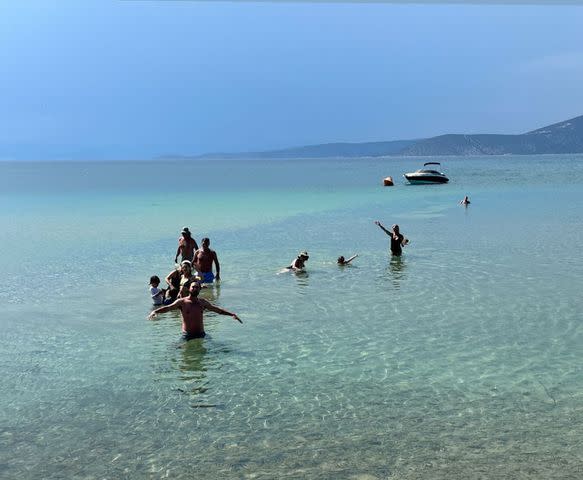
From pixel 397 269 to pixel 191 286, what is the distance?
1054 centimetres

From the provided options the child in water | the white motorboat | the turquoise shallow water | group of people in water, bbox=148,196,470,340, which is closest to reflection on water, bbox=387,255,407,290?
the turquoise shallow water

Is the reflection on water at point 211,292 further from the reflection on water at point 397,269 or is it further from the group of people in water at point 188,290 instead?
the reflection on water at point 397,269

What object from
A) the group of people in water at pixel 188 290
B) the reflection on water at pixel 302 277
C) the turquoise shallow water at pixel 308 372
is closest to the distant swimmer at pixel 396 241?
the turquoise shallow water at pixel 308 372

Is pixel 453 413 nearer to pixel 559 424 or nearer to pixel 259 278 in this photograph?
pixel 559 424

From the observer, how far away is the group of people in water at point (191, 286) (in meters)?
12.7

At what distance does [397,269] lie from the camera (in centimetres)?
2156

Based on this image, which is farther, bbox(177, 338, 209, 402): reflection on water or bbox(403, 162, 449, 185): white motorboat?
bbox(403, 162, 449, 185): white motorboat

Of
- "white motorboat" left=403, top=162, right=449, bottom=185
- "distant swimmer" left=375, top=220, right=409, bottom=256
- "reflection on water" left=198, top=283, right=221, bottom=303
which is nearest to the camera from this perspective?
"reflection on water" left=198, top=283, right=221, bottom=303

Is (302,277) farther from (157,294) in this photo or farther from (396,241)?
(157,294)

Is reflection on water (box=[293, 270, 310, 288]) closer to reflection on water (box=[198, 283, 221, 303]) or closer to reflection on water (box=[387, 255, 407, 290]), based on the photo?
reflection on water (box=[198, 283, 221, 303])

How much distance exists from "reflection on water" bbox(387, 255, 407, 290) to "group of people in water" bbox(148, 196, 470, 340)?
0.60 meters

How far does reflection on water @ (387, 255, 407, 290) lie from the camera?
19438 millimetres

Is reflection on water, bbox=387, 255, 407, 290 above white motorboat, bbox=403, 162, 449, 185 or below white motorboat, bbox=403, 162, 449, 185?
below

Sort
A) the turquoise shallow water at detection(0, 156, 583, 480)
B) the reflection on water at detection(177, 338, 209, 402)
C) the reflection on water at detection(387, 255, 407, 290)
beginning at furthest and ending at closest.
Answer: the reflection on water at detection(387, 255, 407, 290) → the reflection on water at detection(177, 338, 209, 402) → the turquoise shallow water at detection(0, 156, 583, 480)
